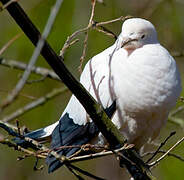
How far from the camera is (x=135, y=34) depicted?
11.7 feet

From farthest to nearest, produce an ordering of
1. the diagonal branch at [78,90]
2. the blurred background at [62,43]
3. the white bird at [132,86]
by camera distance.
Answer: the blurred background at [62,43] < the white bird at [132,86] < the diagonal branch at [78,90]

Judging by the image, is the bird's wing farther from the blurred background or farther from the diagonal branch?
the blurred background

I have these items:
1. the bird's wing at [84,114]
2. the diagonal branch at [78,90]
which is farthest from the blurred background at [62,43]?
the diagonal branch at [78,90]

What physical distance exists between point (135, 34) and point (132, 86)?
326 mm

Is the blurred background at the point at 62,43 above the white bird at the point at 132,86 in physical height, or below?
above

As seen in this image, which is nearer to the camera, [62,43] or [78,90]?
[78,90]

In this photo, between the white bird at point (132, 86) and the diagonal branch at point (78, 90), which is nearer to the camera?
the diagonal branch at point (78, 90)

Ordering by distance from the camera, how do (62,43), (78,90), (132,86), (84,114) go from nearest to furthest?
(78,90), (132,86), (84,114), (62,43)

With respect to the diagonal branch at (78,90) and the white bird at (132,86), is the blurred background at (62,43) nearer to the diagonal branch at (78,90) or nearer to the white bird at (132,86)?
the white bird at (132,86)

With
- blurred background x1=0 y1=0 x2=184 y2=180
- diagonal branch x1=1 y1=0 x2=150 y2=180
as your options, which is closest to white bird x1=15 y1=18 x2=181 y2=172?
diagonal branch x1=1 y1=0 x2=150 y2=180

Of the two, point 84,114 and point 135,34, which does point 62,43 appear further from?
point 135,34

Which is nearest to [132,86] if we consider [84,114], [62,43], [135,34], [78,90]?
[135,34]

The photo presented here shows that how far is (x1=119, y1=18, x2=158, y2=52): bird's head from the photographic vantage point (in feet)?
11.6

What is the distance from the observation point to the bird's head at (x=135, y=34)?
354 centimetres
